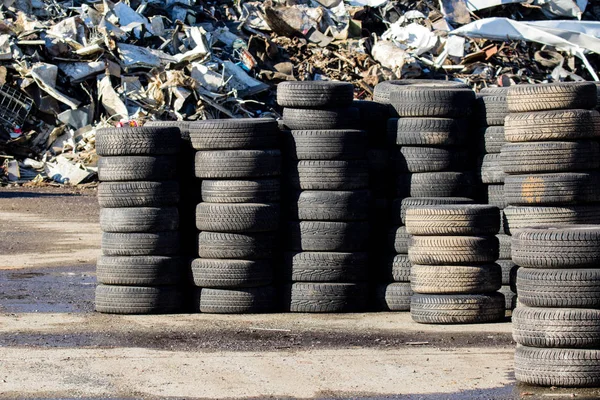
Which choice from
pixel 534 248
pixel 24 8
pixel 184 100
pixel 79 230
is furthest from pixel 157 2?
pixel 534 248

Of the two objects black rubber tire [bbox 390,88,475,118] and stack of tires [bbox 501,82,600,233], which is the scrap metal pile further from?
stack of tires [bbox 501,82,600,233]

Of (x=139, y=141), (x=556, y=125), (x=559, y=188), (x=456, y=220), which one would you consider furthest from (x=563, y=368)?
(x=139, y=141)

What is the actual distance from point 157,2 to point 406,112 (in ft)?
65.0

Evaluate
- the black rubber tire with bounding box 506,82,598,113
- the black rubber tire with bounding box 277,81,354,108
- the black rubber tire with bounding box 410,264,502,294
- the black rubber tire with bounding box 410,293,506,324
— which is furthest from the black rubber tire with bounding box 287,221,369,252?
the black rubber tire with bounding box 506,82,598,113

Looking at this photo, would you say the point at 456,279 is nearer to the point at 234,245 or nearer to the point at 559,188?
the point at 559,188

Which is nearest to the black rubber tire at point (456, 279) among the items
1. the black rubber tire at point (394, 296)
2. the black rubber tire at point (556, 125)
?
the black rubber tire at point (394, 296)

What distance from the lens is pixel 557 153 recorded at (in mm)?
9828

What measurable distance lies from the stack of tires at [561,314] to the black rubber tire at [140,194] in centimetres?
426

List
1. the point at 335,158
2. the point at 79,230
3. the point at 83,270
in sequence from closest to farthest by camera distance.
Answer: the point at 335,158, the point at 83,270, the point at 79,230

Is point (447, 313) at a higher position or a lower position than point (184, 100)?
lower

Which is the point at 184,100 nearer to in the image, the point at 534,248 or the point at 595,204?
the point at 595,204

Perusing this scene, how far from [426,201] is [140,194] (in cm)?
283

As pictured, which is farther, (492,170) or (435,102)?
(492,170)

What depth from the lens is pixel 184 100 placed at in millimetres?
24156
